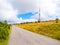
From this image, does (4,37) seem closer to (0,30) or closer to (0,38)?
(0,38)

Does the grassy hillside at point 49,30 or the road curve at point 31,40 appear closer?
the road curve at point 31,40

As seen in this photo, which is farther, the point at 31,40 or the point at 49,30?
the point at 49,30


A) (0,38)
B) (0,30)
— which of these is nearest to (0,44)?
(0,38)

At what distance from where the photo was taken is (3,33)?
1067 inches

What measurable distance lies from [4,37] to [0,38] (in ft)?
2.10

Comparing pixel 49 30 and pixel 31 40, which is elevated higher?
pixel 31 40

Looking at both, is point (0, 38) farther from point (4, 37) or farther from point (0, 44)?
point (0, 44)

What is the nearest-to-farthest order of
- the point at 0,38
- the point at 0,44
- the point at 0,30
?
the point at 0,44 < the point at 0,38 < the point at 0,30

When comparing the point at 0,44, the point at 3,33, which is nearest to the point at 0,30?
the point at 3,33

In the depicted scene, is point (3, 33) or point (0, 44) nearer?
point (0, 44)

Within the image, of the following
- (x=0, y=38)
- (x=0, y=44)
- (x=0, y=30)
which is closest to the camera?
(x=0, y=44)

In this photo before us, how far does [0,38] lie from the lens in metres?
26.4

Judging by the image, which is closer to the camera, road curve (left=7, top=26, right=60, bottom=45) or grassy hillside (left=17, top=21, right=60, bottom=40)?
road curve (left=7, top=26, right=60, bottom=45)

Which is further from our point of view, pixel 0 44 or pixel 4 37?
pixel 4 37
